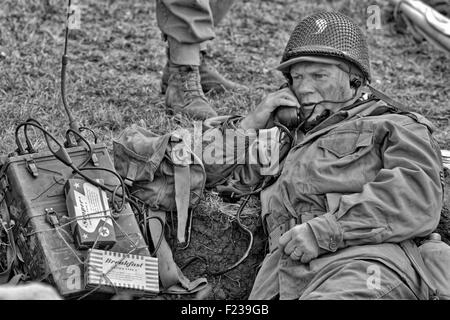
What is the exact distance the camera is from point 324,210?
469cm

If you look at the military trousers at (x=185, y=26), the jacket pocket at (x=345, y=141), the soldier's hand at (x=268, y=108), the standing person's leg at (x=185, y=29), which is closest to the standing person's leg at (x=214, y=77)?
the standing person's leg at (x=185, y=29)

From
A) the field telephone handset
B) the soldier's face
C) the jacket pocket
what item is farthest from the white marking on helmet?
the jacket pocket

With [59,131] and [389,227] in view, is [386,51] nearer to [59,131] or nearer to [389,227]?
[59,131]

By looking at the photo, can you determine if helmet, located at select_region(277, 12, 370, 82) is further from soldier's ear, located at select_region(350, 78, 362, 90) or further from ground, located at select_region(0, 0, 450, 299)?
ground, located at select_region(0, 0, 450, 299)

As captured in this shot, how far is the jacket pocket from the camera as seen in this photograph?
472 cm

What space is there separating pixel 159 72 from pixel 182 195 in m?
2.82

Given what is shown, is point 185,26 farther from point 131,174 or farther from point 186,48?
point 131,174

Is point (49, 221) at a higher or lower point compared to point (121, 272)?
higher

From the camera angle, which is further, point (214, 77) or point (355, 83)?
point (214, 77)

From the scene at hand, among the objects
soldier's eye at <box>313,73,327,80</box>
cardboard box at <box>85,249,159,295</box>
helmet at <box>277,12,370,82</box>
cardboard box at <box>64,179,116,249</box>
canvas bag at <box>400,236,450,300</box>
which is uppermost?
helmet at <box>277,12,370,82</box>

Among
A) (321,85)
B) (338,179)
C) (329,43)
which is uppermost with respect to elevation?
(329,43)

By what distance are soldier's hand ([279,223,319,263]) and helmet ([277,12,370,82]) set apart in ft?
3.68

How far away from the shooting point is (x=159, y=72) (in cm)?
779
